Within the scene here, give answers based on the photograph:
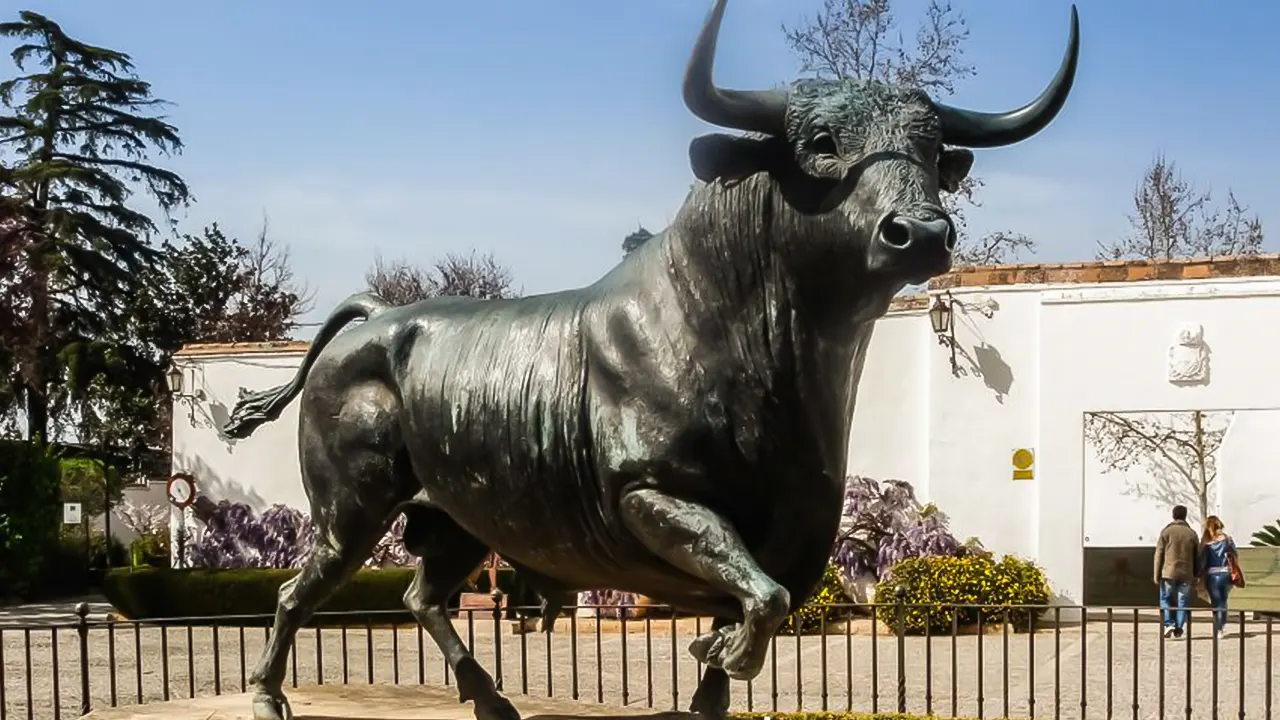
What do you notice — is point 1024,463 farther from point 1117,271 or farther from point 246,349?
point 246,349

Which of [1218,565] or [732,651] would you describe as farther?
[1218,565]

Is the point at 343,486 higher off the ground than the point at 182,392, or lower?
higher

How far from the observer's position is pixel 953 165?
3764mm

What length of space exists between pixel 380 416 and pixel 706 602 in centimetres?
134

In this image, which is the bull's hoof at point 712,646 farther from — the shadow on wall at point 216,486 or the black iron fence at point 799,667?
the shadow on wall at point 216,486

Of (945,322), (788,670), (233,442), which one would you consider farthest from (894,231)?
(233,442)

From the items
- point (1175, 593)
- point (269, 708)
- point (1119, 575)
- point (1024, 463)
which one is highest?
point (269, 708)

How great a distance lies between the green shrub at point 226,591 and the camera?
57.9 feet

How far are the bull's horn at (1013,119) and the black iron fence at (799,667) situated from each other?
483cm

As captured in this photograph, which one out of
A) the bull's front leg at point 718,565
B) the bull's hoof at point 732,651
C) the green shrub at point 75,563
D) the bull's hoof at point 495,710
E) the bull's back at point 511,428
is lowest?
the green shrub at point 75,563

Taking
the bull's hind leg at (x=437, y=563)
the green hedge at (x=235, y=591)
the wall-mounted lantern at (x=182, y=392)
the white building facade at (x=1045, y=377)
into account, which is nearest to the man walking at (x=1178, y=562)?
the white building facade at (x=1045, y=377)

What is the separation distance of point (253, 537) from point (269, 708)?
1594 cm

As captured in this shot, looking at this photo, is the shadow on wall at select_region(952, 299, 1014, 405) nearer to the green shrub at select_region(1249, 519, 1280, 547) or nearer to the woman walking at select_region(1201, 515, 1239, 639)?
the woman walking at select_region(1201, 515, 1239, 639)

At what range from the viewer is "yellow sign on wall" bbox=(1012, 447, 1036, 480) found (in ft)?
53.9
